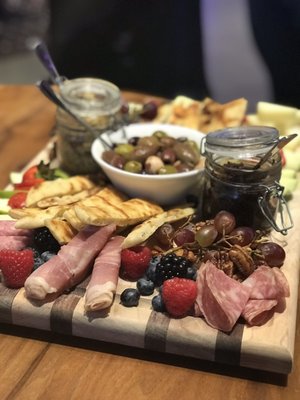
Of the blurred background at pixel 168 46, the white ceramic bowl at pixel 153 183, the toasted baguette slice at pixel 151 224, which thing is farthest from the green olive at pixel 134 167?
the blurred background at pixel 168 46

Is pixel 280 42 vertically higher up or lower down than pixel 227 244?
lower down

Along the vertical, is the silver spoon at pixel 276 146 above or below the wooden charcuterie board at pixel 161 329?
above

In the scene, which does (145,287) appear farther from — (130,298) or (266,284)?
(266,284)

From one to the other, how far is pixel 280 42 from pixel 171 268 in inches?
82.7

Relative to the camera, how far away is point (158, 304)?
4.10 ft

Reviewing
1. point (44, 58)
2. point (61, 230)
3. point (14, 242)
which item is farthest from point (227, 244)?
point (44, 58)

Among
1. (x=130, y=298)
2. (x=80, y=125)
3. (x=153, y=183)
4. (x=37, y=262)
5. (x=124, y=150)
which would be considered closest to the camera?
(x=130, y=298)

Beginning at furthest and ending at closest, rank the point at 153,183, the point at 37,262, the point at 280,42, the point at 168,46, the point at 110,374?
the point at 168,46
the point at 280,42
the point at 153,183
the point at 37,262
the point at 110,374

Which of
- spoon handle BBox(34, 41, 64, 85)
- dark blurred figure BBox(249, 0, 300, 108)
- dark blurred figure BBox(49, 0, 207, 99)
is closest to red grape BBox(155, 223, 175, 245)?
spoon handle BBox(34, 41, 64, 85)

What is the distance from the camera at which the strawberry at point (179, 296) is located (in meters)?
1.22

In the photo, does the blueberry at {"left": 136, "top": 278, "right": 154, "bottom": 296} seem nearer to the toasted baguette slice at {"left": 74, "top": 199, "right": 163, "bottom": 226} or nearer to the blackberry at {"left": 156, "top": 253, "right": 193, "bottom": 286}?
the blackberry at {"left": 156, "top": 253, "right": 193, "bottom": 286}

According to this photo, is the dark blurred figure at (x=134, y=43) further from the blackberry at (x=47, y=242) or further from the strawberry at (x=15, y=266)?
the strawberry at (x=15, y=266)

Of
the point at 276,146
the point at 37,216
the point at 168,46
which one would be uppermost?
the point at 276,146

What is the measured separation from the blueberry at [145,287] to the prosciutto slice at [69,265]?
0.40ft
